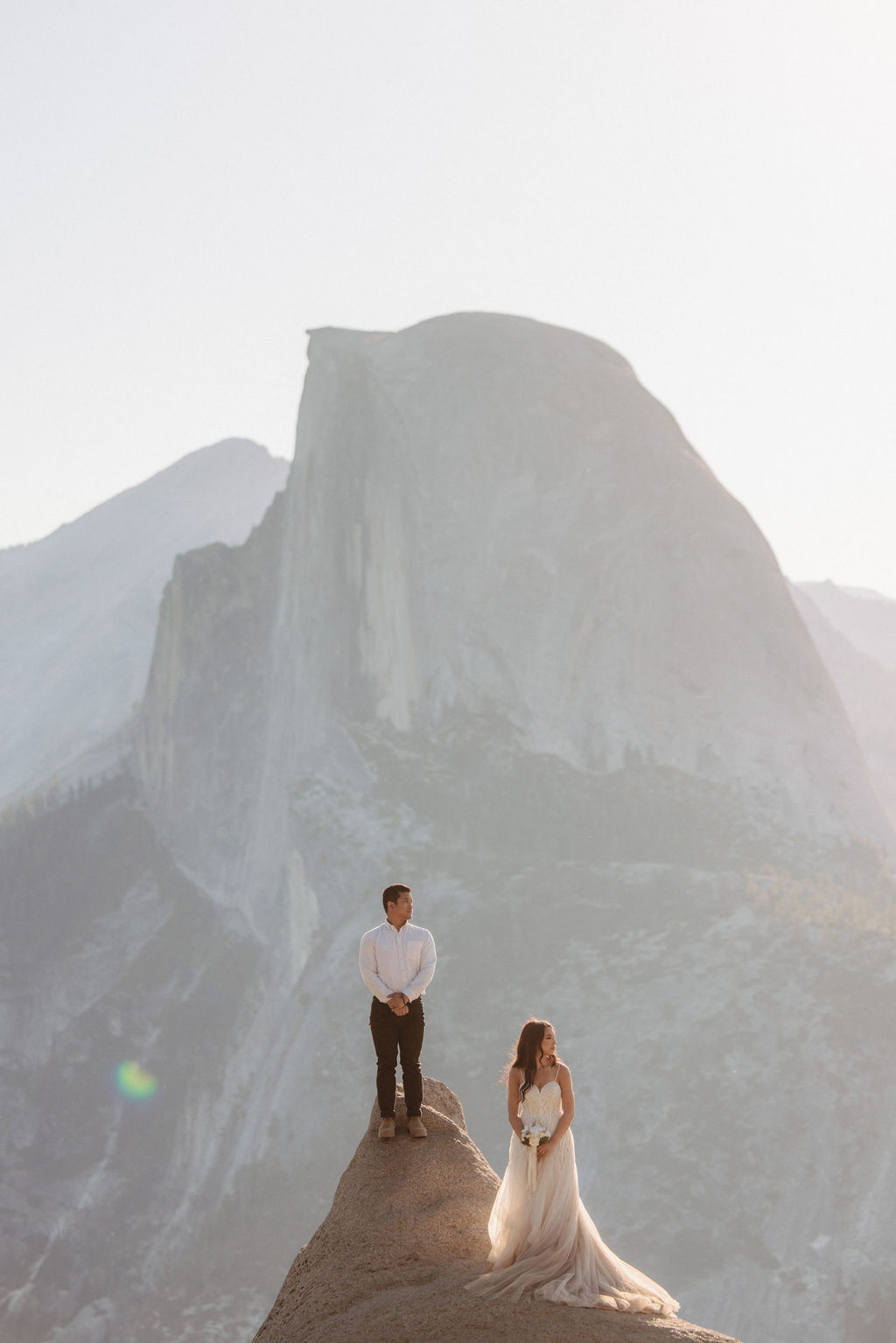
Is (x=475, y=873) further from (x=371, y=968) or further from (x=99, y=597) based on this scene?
(x=99, y=597)

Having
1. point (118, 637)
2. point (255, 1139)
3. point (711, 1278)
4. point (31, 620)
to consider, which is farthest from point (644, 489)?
point (31, 620)

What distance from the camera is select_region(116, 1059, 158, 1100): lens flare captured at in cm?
4616

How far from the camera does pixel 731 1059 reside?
33531 mm

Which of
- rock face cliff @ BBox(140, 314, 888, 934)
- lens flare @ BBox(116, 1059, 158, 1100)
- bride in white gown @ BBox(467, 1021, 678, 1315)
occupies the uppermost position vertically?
rock face cliff @ BBox(140, 314, 888, 934)

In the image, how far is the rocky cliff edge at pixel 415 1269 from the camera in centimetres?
540

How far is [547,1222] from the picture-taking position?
599 centimetres

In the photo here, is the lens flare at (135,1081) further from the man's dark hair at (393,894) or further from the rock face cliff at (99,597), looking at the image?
the rock face cliff at (99,597)

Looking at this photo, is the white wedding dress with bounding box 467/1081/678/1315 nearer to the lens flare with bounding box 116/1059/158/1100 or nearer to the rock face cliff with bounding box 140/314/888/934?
the rock face cliff with bounding box 140/314/888/934

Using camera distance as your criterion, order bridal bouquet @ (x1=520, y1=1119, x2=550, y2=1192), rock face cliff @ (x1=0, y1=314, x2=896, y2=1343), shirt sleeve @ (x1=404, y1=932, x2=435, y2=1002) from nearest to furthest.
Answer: bridal bouquet @ (x1=520, y1=1119, x2=550, y2=1192) < shirt sleeve @ (x1=404, y1=932, x2=435, y2=1002) < rock face cliff @ (x1=0, y1=314, x2=896, y2=1343)

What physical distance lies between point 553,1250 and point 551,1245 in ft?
0.12

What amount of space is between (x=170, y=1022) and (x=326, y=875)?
8.56 m

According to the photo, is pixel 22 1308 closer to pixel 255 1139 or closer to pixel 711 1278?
pixel 255 1139

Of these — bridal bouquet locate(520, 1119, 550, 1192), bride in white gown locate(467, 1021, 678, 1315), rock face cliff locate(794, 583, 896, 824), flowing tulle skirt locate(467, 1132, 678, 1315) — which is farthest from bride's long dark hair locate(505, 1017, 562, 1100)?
rock face cliff locate(794, 583, 896, 824)

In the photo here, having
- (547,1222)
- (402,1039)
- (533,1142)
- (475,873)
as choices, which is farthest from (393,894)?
(475,873)
